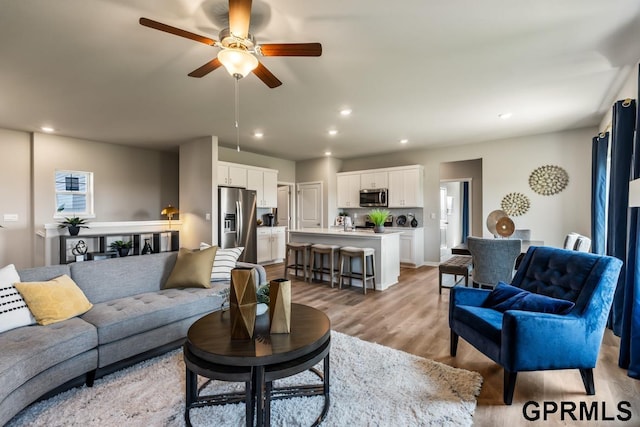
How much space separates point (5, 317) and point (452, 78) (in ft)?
13.8

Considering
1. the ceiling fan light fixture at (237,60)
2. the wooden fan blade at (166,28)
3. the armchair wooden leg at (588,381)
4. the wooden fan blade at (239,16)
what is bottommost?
the armchair wooden leg at (588,381)

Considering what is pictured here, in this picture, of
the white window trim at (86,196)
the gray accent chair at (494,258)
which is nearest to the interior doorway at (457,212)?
the gray accent chair at (494,258)

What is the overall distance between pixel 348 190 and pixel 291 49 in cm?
581

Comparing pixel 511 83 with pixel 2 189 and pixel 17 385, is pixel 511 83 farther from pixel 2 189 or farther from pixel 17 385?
pixel 2 189

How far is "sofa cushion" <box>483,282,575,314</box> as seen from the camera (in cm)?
209

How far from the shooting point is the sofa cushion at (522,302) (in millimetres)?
2092

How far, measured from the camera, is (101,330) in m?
2.10

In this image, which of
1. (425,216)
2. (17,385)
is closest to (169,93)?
(17,385)

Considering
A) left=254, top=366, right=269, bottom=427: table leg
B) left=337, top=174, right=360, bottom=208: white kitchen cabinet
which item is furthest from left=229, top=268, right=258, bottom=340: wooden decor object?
left=337, top=174, right=360, bottom=208: white kitchen cabinet

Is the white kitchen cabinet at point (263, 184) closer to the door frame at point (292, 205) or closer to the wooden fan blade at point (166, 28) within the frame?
the door frame at point (292, 205)

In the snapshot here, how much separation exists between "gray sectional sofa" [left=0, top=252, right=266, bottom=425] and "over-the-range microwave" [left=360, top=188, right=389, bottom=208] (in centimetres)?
452

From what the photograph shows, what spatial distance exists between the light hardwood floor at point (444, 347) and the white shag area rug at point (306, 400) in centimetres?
16

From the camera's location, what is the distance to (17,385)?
1.63 metres

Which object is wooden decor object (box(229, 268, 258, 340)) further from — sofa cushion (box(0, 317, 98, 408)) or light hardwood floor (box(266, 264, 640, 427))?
light hardwood floor (box(266, 264, 640, 427))
